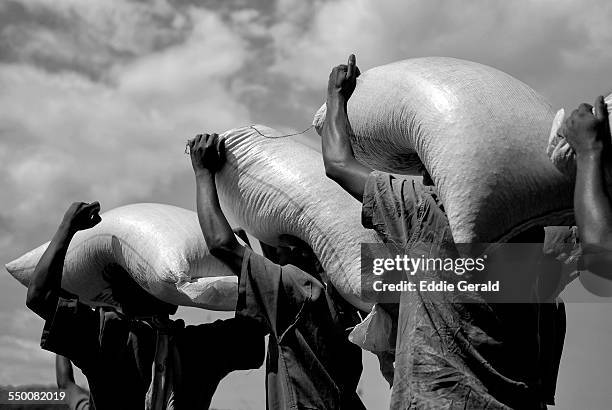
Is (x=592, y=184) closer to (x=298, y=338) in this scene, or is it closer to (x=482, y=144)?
(x=482, y=144)

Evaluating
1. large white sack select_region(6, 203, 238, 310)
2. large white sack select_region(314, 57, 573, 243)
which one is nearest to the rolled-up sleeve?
large white sack select_region(6, 203, 238, 310)

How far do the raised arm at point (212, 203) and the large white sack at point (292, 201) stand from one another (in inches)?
2.9

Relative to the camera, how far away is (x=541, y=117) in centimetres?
203

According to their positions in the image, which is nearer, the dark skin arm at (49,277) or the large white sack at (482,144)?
the large white sack at (482,144)

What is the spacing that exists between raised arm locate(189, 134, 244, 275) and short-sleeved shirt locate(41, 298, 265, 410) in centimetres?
98

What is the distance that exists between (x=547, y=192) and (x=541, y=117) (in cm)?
20

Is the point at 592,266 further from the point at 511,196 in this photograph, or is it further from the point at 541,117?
the point at 541,117

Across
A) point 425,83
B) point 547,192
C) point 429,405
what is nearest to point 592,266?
point 547,192

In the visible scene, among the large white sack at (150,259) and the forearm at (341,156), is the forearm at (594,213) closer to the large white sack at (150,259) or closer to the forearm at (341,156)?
the forearm at (341,156)

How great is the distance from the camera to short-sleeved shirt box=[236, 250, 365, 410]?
2645 millimetres

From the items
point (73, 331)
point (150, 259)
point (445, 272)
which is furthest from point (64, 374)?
point (445, 272)

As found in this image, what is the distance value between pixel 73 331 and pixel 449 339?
2136mm

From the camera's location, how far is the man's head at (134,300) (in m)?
4.01

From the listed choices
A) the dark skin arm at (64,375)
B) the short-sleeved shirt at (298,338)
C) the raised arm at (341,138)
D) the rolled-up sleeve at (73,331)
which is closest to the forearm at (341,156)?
the raised arm at (341,138)
